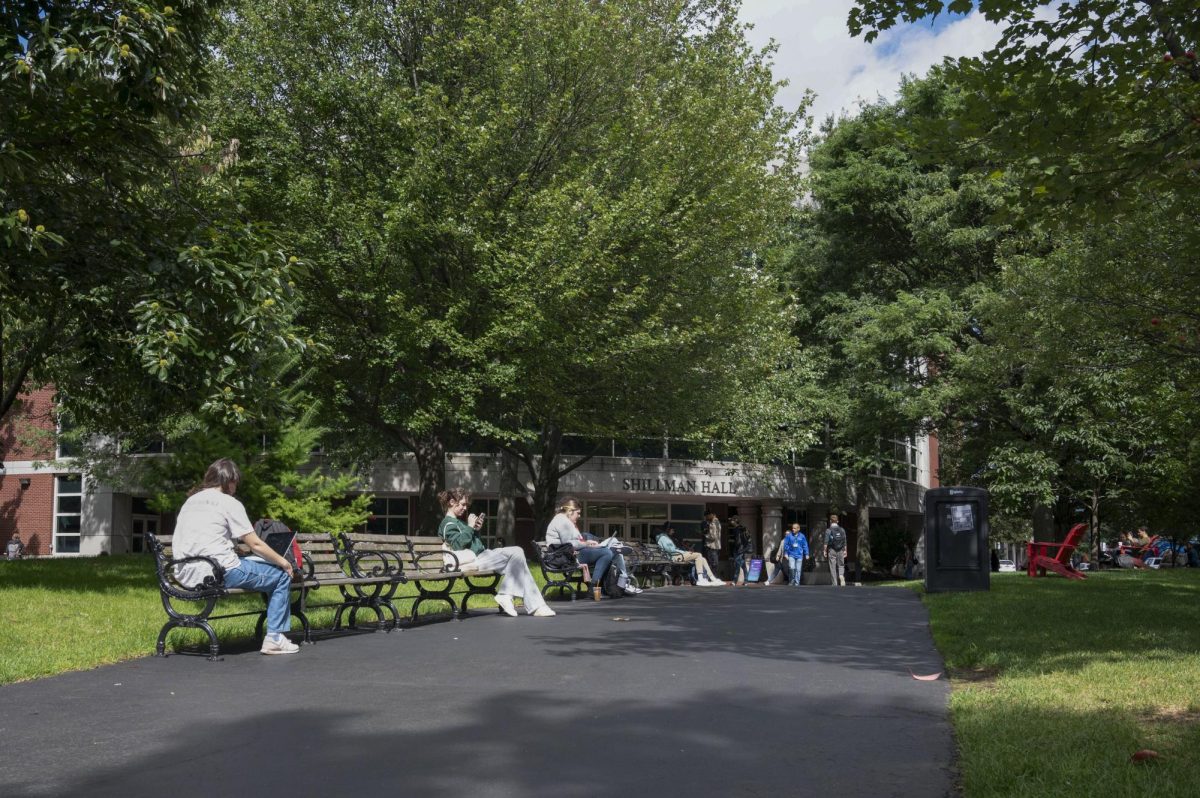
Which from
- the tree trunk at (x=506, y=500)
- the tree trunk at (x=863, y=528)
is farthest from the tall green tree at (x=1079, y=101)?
the tree trunk at (x=863, y=528)

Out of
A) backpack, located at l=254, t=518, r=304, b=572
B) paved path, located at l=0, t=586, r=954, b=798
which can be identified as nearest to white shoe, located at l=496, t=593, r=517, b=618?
paved path, located at l=0, t=586, r=954, b=798

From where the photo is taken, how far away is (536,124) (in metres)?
22.7

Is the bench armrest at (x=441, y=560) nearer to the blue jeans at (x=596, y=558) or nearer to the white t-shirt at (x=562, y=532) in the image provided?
the white t-shirt at (x=562, y=532)

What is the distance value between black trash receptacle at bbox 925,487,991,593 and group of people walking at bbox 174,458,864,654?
14.9 ft

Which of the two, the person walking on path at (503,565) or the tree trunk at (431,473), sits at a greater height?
the tree trunk at (431,473)

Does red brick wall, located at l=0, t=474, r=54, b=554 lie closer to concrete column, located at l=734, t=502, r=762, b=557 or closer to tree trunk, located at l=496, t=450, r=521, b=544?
tree trunk, located at l=496, t=450, r=521, b=544

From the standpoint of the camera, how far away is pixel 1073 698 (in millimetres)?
6633

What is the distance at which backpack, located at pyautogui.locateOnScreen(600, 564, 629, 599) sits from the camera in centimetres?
1747

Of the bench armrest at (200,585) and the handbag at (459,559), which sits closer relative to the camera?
the bench armrest at (200,585)

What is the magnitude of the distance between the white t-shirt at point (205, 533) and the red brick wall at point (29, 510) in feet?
140

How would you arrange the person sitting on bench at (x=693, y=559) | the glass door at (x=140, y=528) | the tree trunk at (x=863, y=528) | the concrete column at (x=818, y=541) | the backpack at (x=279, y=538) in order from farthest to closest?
the glass door at (x=140, y=528), the concrete column at (x=818, y=541), the tree trunk at (x=863, y=528), the person sitting on bench at (x=693, y=559), the backpack at (x=279, y=538)

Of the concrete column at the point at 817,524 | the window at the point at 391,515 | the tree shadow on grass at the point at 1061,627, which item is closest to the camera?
the tree shadow on grass at the point at 1061,627

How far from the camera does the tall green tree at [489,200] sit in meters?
21.5

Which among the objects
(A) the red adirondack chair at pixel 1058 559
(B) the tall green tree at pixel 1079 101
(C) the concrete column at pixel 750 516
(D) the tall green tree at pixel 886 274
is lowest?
(A) the red adirondack chair at pixel 1058 559
